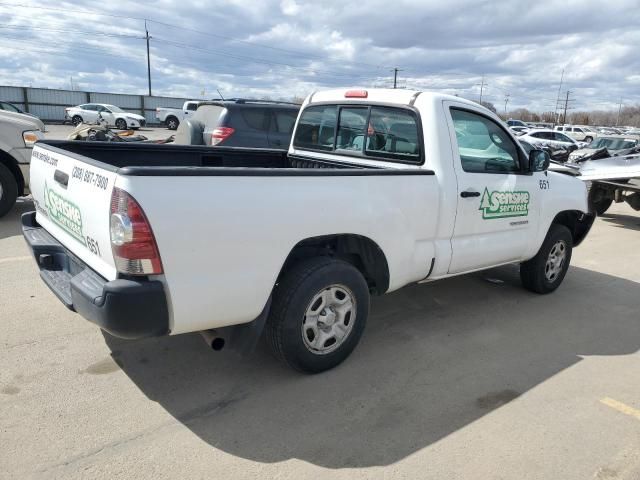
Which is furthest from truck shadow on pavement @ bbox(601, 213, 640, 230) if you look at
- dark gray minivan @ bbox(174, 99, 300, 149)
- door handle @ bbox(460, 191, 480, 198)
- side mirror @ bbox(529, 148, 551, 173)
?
door handle @ bbox(460, 191, 480, 198)

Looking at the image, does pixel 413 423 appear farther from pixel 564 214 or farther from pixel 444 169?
pixel 564 214

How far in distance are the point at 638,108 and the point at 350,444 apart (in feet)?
504

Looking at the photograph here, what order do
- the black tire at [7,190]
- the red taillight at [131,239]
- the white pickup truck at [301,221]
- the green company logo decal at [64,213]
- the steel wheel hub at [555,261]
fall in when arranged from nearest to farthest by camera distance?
1. the red taillight at [131,239]
2. the white pickup truck at [301,221]
3. the green company logo decal at [64,213]
4. the steel wheel hub at [555,261]
5. the black tire at [7,190]

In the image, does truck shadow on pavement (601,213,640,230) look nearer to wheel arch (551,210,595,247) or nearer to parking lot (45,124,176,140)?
wheel arch (551,210,595,247)

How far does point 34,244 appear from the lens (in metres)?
3.49

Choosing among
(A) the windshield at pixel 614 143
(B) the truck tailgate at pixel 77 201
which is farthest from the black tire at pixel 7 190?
(A) the windshield at pixel 614 143

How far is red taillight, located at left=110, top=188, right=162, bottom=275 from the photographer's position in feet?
8.09

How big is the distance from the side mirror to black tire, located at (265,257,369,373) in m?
2.14

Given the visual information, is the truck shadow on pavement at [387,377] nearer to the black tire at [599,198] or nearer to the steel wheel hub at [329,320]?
the steel wheel hub at [329,320]

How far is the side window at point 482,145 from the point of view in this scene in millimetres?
4109

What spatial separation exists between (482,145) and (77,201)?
3202 millimetres

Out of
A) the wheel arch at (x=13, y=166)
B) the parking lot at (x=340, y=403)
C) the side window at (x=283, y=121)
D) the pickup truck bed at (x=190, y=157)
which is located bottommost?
the parking lot at (x=340, y=403)

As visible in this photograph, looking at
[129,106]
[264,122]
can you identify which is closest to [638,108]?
[129,106]

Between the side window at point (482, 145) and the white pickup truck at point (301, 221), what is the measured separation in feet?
0.05
